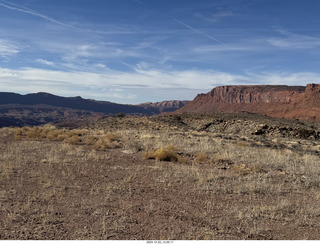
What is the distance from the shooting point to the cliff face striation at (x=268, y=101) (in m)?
106

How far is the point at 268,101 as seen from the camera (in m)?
144

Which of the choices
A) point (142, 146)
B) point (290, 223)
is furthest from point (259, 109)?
point (290, 223)

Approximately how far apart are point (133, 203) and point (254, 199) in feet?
10.8

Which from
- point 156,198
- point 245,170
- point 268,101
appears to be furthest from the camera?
point 268,101

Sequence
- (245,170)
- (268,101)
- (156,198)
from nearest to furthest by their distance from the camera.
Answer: (156,198) → (245,170) → (268,101)

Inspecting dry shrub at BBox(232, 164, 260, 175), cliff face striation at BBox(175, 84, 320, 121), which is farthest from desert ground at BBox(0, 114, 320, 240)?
cliff face striation at BBox(175, 84, 320, 121)

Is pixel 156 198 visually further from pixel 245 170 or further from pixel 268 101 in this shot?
pixel 268 101

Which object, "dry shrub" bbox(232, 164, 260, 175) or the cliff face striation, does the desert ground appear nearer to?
"dry shrub" bbox(232, 164, 260, 175)

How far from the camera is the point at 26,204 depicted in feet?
20.6

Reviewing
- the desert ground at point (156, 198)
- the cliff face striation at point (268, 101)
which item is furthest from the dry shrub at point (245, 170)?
the cliff face striation at point (268, 101)

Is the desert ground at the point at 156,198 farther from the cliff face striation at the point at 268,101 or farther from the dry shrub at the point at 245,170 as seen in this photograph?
the cliff face striation at the point at 268,101

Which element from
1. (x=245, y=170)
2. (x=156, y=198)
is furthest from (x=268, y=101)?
(x=156, y=198)

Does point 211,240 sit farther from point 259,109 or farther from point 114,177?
point 259,109

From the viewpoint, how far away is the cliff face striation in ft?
349
